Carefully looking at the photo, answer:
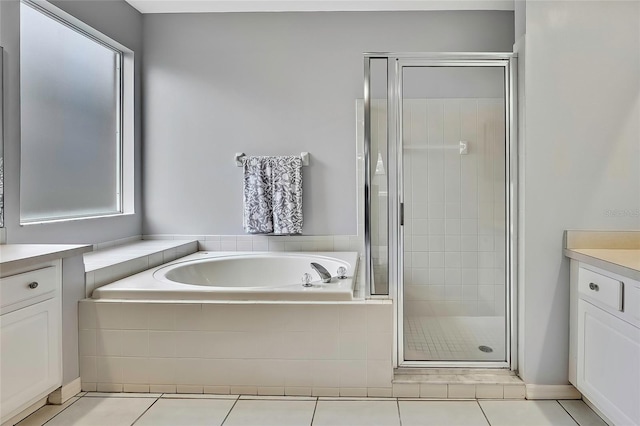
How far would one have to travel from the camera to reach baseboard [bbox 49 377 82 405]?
7.08 feet

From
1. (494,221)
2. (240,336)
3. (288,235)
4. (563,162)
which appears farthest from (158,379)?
(563,162)

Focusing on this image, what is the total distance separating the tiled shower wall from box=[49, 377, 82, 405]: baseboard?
1.77 m

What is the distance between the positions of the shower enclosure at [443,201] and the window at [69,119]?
1.98 m

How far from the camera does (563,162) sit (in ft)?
7.28

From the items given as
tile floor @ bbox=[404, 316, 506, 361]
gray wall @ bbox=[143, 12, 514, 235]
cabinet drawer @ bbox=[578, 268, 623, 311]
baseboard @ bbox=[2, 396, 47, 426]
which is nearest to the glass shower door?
tile floor @ bbox=[404, 316, 506, 361]

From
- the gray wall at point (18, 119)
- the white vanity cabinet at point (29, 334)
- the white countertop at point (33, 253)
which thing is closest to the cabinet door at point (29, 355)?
the white vanity cabinet at point (29, 334)

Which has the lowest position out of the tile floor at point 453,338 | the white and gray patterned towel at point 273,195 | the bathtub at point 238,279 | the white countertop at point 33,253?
the tile floor at point 453,338

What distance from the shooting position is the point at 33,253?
1962mm

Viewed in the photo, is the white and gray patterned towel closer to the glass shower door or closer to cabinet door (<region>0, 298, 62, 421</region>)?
the glass shower door

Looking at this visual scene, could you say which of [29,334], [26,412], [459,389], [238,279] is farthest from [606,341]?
[26,412]

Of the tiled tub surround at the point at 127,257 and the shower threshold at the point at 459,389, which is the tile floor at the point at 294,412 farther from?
the tiled tub surround at the point at 127,257

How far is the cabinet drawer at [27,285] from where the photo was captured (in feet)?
5.84

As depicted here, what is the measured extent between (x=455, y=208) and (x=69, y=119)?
100 inches

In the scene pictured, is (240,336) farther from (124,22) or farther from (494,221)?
(124,22)
